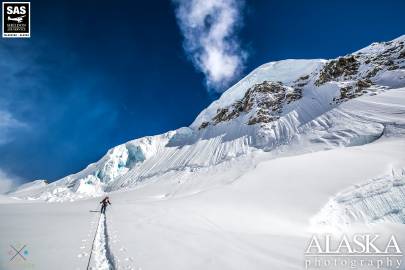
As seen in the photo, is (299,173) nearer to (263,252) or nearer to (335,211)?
(335,211)

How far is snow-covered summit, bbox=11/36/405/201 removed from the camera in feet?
166

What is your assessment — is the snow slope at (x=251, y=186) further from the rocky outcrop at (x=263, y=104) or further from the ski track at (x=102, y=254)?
the rocky outcrop at (x=263, y=104)

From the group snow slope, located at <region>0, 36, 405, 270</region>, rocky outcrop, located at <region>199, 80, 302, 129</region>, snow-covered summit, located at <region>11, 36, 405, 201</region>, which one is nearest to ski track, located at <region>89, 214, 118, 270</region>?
snow slope, located at <region>0, 36, 405, 270</region>

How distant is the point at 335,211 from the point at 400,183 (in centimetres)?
704

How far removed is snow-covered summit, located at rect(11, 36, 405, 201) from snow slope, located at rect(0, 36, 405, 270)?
375mm

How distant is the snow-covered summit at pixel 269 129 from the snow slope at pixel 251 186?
0.37 meters

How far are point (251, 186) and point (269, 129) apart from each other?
124 feet

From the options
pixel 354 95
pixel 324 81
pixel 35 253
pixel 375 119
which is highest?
pixel 324 81

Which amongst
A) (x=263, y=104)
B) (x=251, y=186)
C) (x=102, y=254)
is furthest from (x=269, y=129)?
(x=102, y=254)

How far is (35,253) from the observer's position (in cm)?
820

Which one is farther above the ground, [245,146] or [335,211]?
[245,146]

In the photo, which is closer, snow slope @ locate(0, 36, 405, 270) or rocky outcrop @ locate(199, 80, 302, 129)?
snow slope @ locate(0, 36, 405, 270)

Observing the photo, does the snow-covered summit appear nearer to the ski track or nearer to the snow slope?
the snow slope

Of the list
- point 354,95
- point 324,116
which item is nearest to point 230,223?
point 324,116
